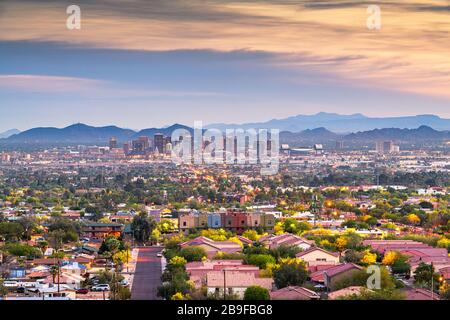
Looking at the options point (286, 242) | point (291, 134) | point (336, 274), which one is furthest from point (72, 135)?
point (336, 274)

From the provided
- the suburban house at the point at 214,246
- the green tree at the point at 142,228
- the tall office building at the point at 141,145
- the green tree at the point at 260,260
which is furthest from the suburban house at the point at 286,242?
the tall office building at the point at 141,145

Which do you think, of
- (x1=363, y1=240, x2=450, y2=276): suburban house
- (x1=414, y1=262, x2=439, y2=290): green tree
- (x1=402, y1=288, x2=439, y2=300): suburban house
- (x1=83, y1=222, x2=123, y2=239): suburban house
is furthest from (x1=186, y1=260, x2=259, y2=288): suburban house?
(x1=83, y1=222, x2=123, y2=239): suburban house

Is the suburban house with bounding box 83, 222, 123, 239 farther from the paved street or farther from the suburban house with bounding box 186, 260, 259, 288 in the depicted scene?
the suburban house with bounding box 186, 260, 259, 288

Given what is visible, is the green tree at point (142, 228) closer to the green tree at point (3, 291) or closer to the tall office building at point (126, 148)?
the green tree at point (3, 291)

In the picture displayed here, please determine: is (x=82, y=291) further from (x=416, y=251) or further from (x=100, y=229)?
(x=100, y=229)
